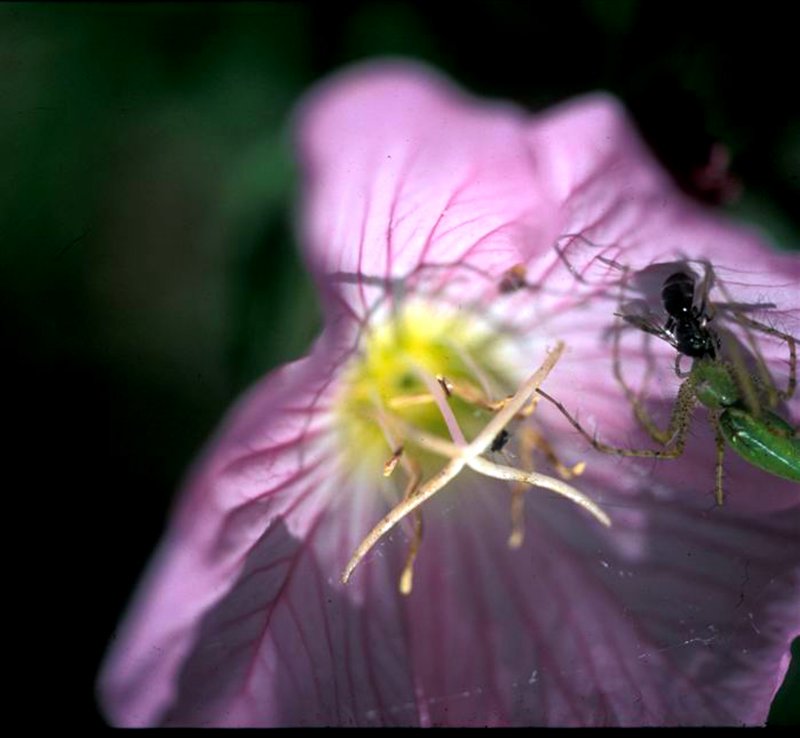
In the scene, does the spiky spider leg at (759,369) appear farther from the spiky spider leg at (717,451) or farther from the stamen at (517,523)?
the stamen at (517,523)

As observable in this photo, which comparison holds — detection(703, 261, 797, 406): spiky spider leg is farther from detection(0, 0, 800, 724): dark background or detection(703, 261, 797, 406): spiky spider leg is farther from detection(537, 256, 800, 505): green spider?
detection(0, 0, 800, 724): dark background

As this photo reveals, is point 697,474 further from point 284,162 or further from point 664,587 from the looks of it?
point 284,162

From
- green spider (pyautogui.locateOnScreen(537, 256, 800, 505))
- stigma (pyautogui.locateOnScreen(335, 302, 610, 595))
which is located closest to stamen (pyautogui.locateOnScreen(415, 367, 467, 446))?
stigma (pyautogui.locateOnScreen(335, 302, 610, 595))

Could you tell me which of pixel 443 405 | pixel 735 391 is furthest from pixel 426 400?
pixel 735 391

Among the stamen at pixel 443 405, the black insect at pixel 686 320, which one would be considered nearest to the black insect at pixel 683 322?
the black insect at pixel 686 320

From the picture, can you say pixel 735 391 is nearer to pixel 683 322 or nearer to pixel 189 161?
pixel 683 322
